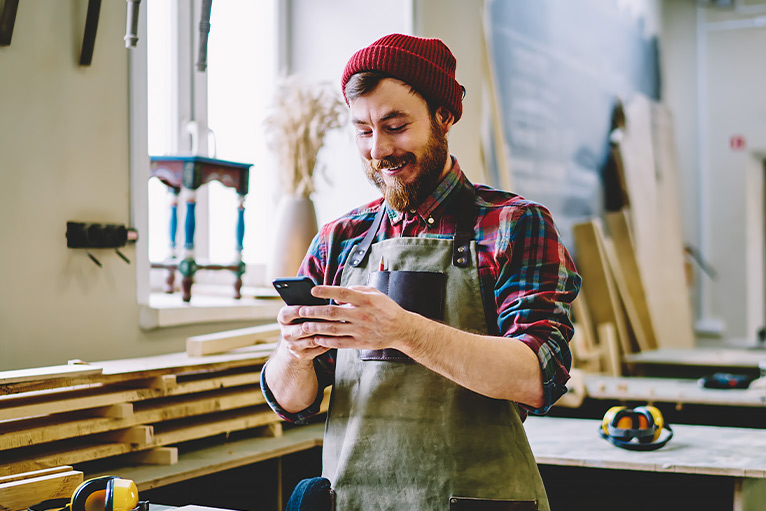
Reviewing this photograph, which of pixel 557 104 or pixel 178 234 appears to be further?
pixel 557 104

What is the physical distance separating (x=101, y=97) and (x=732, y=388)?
109 inches

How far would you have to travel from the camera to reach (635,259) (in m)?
5.60

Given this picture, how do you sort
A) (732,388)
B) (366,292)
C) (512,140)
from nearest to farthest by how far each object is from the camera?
(366,292)
(732,388)
(512,140)

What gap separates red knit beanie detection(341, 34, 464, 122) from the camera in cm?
169

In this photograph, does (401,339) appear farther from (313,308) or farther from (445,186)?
(445,186)

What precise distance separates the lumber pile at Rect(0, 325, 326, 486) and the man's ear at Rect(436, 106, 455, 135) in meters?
1.00

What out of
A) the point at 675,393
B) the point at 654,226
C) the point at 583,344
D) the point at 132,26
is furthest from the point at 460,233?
the point at 654,226

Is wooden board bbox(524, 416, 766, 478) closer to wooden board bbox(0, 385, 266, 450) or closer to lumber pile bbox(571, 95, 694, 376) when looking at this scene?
wooden board bbox(0, 385, 266, 450)

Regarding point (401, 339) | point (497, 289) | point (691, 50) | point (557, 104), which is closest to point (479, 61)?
point (557, 104)

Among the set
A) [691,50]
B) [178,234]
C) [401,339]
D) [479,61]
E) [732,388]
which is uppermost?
[691,50]

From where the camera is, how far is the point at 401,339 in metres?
1.49

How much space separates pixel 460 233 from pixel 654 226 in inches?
190

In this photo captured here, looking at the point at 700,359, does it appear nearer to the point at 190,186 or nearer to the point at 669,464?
the point at 669,464

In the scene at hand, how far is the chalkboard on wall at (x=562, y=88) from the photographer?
478 centimetres
